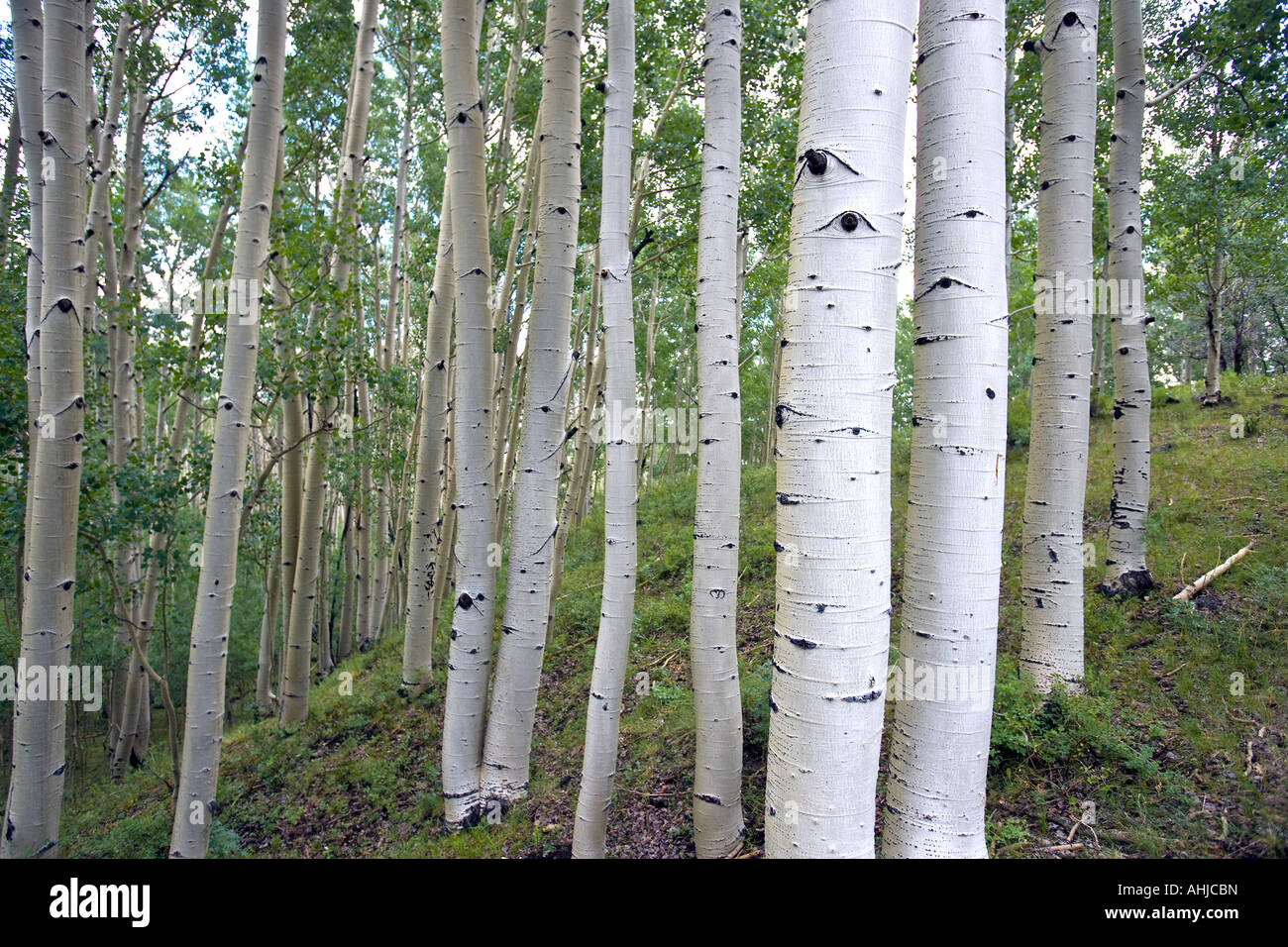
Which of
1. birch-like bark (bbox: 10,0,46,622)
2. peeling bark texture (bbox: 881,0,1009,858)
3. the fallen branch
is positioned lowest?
the fallen branch

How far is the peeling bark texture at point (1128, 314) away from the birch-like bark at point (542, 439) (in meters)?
4.46

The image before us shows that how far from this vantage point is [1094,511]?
7.48 metres

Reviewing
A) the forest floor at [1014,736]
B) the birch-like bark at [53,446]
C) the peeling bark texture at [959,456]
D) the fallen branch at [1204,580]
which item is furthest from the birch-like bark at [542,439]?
the fallen branch at [1204,580]

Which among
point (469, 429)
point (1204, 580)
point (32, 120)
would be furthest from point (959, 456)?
point (32, 120)

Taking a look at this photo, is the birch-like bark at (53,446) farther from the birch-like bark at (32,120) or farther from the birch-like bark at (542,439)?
the birch-like bark at (542,439)

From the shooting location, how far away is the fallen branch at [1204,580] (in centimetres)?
502

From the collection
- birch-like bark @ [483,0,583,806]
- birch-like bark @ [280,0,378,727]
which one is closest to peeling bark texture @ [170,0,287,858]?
birch-like bark @ [483,0,583,806]

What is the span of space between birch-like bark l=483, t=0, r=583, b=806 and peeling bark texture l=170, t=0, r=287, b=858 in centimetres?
186

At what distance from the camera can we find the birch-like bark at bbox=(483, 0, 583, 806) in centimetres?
457

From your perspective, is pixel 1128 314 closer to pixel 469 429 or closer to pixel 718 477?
pixel 718 477

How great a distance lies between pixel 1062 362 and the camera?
169 inches

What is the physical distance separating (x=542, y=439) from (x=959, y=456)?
3.09 metres

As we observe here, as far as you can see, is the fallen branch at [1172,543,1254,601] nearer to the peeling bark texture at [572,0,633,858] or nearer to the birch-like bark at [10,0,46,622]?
the peeling bark texture at [572,0,633,858]

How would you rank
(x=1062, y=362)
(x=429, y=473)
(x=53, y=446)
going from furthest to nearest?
(x=429, y=473)
(x=1062, y=362)
(x=53, y=446)
